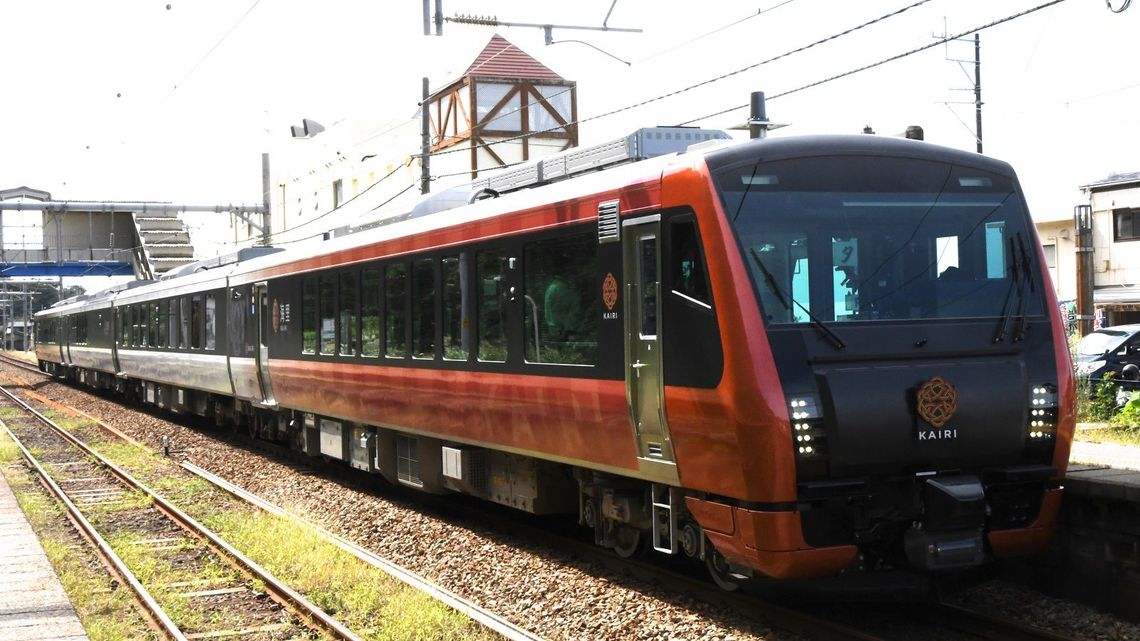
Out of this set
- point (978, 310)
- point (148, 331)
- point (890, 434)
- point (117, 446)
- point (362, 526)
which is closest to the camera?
point (890, 434)

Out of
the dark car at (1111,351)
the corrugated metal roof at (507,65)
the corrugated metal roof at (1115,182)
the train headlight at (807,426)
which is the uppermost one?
the corrugated metal roof at (507,65)

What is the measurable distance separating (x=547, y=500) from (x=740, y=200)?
368 cm

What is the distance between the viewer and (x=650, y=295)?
7.88m

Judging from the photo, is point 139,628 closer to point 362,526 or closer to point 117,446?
point 362,526

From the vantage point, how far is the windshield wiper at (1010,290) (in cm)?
762

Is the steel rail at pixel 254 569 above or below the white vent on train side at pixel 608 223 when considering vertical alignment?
below

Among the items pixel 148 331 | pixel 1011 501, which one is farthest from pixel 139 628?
pixel 148 331

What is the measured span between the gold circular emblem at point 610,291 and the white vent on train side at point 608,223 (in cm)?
25

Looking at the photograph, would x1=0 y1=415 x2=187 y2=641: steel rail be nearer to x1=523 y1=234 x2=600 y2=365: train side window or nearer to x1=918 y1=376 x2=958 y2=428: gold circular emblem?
x1=523 y1=234 x2=600 y2=365: train side window

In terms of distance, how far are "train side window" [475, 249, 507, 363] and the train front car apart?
2.72 metres

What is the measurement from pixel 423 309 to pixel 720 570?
15.2 feet

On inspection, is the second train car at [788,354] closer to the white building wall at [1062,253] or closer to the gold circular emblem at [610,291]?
the gold circular emblem at [610,291]

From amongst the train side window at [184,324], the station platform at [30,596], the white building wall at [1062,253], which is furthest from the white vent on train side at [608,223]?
the white building wall at [1062,253]

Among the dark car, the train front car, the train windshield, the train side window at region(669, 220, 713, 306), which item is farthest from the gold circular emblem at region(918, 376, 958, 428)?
the dark car
